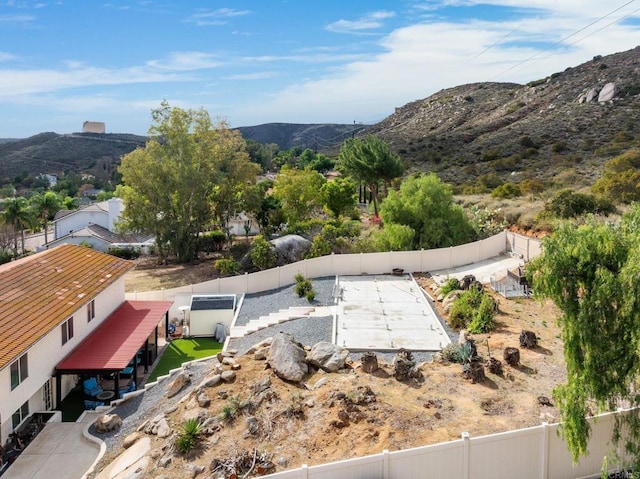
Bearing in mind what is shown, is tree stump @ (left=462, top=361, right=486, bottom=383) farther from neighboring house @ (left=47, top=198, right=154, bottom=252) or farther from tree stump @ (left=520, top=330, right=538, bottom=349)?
neighboring house @ (left=47, top=198, right=154, bottom=252)

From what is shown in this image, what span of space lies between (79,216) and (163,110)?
55.6 ft

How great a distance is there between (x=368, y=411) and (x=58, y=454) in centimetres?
899

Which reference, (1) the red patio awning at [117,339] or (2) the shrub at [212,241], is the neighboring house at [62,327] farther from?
(2) the shrub at [212,241]

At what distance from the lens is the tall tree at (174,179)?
39.4 meters

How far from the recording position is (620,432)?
10.5 m

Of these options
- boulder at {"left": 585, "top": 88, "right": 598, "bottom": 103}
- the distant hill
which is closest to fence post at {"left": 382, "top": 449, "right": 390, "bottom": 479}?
the distant hill

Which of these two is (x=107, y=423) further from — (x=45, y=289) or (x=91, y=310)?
(x=91, y=310)

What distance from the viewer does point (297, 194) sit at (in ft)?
145

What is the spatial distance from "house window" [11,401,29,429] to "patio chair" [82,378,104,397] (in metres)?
2.28

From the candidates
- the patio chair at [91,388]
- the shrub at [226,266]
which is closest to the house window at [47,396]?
the patio chair at [91,388]

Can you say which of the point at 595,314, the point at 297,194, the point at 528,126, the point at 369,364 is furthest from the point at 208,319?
the point at 528,126

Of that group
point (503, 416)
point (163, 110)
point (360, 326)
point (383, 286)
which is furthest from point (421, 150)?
point (503, 416)

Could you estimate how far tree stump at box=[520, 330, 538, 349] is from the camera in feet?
58.6

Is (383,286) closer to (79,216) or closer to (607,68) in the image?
(79,216)
